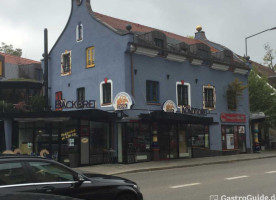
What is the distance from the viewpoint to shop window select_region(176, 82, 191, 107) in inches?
950

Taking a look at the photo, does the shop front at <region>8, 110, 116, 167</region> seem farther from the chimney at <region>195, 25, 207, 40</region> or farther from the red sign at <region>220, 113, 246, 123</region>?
the chimney at <region>195, 25, 207, 40</region>

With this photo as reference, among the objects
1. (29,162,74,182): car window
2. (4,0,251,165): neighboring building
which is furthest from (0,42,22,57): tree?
(29,162,74,182): car window

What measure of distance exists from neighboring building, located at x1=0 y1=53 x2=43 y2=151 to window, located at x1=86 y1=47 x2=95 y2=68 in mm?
6303

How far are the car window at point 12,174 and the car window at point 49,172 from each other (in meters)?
0.18

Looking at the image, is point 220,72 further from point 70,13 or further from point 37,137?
point 37,137

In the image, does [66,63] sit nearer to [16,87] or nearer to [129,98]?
[16,87]

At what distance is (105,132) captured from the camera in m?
21.5

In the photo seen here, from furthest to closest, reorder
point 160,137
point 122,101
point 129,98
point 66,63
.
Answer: point 66,63, point 160,137, point 122,101, point 129,98

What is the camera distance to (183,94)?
80.6ft

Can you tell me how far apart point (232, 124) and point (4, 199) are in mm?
26590

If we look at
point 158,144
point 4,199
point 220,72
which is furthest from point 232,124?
point 4,199

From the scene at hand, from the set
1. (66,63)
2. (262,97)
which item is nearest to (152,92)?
(66,63)

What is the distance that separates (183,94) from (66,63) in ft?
29.0

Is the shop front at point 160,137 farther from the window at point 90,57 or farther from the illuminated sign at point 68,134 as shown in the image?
the window at point 90,57
